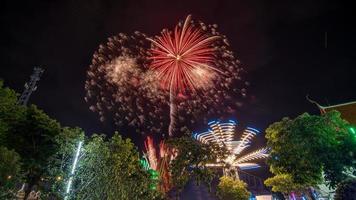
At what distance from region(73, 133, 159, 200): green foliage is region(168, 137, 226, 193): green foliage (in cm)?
265

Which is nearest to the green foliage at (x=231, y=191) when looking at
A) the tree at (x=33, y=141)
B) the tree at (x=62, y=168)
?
the tree at (x=33, y=141)

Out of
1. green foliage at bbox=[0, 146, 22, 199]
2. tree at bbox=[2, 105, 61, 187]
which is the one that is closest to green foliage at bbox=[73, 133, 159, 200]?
green foliage at bbox=[0, 146, 22, 199]

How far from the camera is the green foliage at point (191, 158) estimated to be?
63.5 feet

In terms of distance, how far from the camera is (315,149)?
19.0 meters

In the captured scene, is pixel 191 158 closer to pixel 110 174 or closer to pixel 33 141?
pixel 110 174

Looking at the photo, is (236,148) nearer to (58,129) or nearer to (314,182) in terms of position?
(314,182)

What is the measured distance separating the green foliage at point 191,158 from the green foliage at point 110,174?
265 centimetres

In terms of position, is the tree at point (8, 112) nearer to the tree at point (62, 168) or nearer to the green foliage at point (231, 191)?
the tree at point (62, 168)

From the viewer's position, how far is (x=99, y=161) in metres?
16.1

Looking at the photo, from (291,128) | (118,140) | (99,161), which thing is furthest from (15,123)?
(291,128)

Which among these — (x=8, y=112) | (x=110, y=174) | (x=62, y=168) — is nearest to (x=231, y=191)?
(x=110, y=174)

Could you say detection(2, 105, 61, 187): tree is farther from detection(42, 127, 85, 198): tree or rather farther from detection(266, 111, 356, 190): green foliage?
detection(266, 111, 356, 190): green foliage

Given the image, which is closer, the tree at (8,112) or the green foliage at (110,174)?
the green foliage at (110,174)

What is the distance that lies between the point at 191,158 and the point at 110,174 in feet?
20.2
